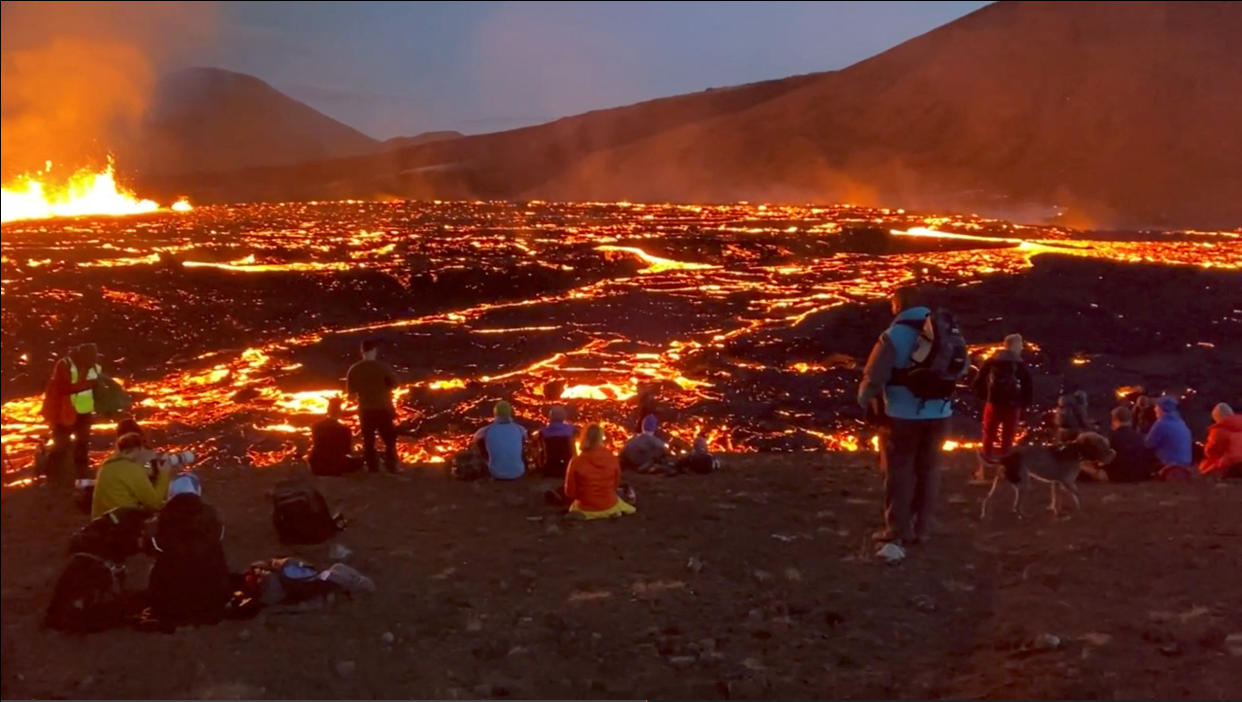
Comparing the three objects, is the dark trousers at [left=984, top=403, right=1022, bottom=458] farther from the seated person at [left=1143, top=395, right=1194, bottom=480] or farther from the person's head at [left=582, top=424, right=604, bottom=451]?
the person's head at [left=582, top=424, right=604, bottom=451]

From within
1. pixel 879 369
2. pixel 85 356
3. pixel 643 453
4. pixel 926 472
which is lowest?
pixel 643 453

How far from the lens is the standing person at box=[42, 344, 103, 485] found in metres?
8.93

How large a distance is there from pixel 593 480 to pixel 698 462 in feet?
8.38

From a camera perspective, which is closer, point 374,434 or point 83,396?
point 83,396

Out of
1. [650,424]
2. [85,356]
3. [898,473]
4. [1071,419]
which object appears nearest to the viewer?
[898,473]

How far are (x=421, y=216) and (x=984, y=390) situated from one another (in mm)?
50330

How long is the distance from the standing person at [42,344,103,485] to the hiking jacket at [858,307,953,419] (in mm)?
5604

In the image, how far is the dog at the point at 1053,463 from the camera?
9.91m

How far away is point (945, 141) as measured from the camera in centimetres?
8381

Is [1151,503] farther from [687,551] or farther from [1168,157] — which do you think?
[1168,157]

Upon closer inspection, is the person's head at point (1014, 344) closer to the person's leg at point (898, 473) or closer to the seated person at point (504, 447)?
the person's leg at point (898, 473)

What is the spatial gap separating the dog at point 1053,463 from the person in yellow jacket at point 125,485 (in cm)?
653

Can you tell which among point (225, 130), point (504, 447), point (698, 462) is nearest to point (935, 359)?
point (698, 462)

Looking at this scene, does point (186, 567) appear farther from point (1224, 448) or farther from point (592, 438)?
point (1224, 448)
